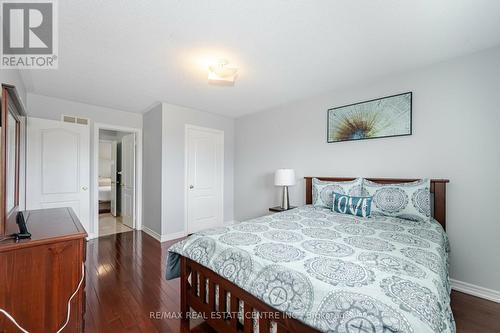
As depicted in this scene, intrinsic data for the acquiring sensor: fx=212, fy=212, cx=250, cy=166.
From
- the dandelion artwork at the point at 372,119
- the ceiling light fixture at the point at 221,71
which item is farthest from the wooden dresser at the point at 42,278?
the dandelion artwork at the point at 372,119

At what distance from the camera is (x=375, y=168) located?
8.90ft

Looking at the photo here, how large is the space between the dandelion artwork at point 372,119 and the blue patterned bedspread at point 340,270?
3.89 feet

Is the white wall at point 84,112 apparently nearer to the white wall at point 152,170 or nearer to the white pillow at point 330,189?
the white wall at point 152,170

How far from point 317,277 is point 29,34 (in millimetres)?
2846

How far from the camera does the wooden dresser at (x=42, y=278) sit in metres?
1.16

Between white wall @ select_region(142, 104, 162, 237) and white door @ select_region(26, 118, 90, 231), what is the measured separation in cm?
88

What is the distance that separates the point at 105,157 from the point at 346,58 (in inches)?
286

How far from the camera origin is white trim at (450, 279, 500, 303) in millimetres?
1969

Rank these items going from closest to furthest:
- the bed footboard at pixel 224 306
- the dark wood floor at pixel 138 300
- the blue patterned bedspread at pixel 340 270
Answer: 1. the blue patterned bedspread at pixel 340 270
2. the bed footboard at pixel 224 306
3. the dark wood floor at pixel 138 300

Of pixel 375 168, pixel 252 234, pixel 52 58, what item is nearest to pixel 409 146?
pixel 375 168

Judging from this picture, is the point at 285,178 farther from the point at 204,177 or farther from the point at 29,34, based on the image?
the point at 29,34

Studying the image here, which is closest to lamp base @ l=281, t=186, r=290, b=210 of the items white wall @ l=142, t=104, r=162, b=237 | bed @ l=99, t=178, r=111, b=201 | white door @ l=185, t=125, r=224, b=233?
white door @ l=185, t=125, r=224, b=233

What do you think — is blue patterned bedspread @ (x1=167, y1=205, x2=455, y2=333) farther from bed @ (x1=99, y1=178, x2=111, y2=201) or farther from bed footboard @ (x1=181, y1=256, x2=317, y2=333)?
bed @ (x1=99, y1=178, x2=111, y2=201)

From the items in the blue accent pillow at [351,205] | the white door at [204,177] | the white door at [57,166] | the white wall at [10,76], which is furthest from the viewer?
the white door at [204,177]
